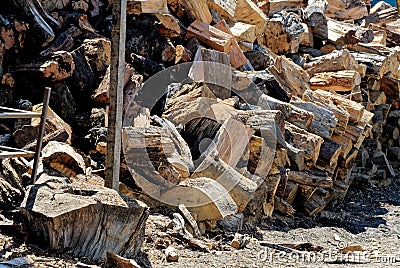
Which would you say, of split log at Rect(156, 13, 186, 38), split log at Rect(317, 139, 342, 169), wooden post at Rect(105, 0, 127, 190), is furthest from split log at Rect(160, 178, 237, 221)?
split log at Rect(156, 13, 186, 38)

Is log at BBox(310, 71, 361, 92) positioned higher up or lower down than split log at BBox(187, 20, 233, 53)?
lower down

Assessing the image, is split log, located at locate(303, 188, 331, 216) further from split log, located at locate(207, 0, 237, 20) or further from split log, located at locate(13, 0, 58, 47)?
split log, located at locate(13, 0, 58, 47)

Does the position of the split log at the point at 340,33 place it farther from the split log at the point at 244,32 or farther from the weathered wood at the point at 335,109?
the weathered wood at the point at 335,109

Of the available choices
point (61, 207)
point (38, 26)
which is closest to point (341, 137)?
point (38, 26)

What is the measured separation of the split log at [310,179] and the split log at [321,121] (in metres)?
0.58

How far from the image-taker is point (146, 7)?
6762mm

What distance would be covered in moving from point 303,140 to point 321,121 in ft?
1.72

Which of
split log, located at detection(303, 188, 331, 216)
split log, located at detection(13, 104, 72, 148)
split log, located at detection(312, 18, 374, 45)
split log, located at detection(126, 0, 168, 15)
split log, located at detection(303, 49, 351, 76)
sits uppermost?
split log, located at detection(126, 0, 168, 15)

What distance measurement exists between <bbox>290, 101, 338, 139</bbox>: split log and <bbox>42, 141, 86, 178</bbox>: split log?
10.4 feet

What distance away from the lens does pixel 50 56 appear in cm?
556

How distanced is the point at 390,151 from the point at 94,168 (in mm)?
6769

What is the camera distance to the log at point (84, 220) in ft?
11.1

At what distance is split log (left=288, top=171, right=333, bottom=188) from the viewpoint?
20.3 feet

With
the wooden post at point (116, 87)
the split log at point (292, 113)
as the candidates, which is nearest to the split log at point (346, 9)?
the split log at point (292, 113)
